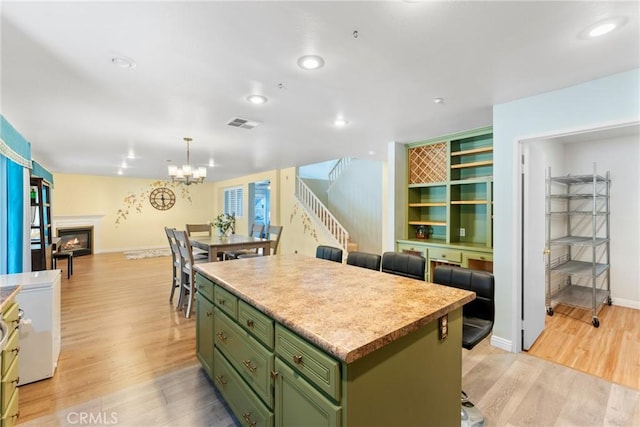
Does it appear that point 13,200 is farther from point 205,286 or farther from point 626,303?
point 626,303

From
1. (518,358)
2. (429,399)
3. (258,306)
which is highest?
(258,306)

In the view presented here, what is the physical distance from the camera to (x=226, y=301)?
1.90 meters

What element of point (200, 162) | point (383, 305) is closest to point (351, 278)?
point (383, 305)

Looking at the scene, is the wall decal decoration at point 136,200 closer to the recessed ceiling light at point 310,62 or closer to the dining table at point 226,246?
the dining table at point 226,246

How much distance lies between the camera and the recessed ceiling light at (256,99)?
8.71 ft

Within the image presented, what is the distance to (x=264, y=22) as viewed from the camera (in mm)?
1604

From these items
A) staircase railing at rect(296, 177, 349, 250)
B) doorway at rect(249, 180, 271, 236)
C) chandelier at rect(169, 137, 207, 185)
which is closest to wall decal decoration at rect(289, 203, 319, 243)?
staircase railing at rect(296, 177, 349, 250)

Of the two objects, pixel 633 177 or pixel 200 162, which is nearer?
pixel 633 177

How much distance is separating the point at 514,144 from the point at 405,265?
1.59 metres

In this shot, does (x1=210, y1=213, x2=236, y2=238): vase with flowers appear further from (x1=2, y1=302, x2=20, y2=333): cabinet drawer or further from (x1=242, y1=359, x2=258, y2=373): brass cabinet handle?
(x1=242, y1=359, x2=258, y2=373): brass cabinet handle

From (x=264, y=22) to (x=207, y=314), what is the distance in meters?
2.01

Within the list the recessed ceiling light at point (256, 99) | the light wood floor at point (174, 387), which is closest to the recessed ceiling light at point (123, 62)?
the recessed ceiling light at point (256, 99)

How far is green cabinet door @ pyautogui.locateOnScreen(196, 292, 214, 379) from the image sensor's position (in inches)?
84.4

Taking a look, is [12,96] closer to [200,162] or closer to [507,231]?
[200,162]
